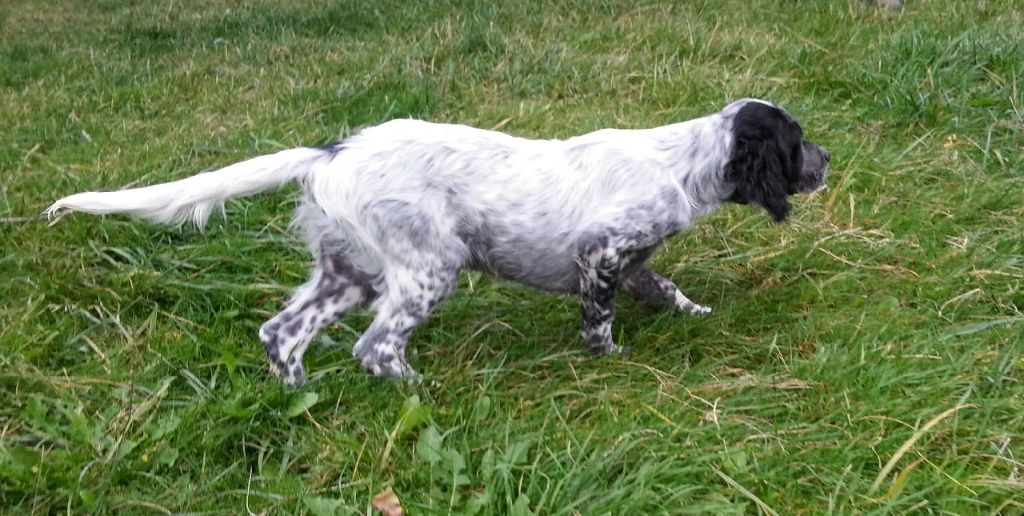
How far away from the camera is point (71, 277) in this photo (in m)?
4.06

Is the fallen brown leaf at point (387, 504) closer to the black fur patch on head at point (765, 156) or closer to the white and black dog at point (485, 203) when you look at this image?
the white and black dog at point (485, 203)

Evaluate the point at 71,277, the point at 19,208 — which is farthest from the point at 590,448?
the point at 19,208

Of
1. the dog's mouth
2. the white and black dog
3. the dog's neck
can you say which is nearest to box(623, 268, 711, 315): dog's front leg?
the white and black dog

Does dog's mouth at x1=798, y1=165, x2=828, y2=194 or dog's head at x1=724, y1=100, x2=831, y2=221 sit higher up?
dog's head at x1=724, y1=100, x2=831, y2=221

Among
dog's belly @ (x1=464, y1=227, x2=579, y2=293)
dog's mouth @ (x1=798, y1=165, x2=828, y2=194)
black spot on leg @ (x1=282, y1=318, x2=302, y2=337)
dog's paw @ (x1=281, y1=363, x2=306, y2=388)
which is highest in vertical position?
dog's mouth @ (x1=798, y1=165, x2=828, y2=194)

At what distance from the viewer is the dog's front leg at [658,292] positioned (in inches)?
154

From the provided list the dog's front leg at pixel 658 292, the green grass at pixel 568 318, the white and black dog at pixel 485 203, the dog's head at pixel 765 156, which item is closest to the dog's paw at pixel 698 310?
the dog's front leg at pixel 658 292

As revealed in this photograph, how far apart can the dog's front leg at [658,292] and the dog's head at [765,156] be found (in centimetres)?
49

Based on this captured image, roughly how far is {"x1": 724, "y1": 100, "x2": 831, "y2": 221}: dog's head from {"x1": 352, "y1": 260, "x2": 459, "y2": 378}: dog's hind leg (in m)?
1.09

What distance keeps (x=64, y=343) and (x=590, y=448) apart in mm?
2109

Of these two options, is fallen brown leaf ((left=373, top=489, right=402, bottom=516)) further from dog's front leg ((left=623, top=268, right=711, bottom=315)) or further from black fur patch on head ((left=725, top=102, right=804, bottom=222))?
black fur patch on head ((left=725, top=102, right=804, bottom=222))

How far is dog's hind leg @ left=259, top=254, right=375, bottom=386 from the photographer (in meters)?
3.49

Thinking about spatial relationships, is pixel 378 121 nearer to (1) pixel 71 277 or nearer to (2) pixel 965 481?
(1) pixel 71 277

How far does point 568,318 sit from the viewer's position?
158 inches
